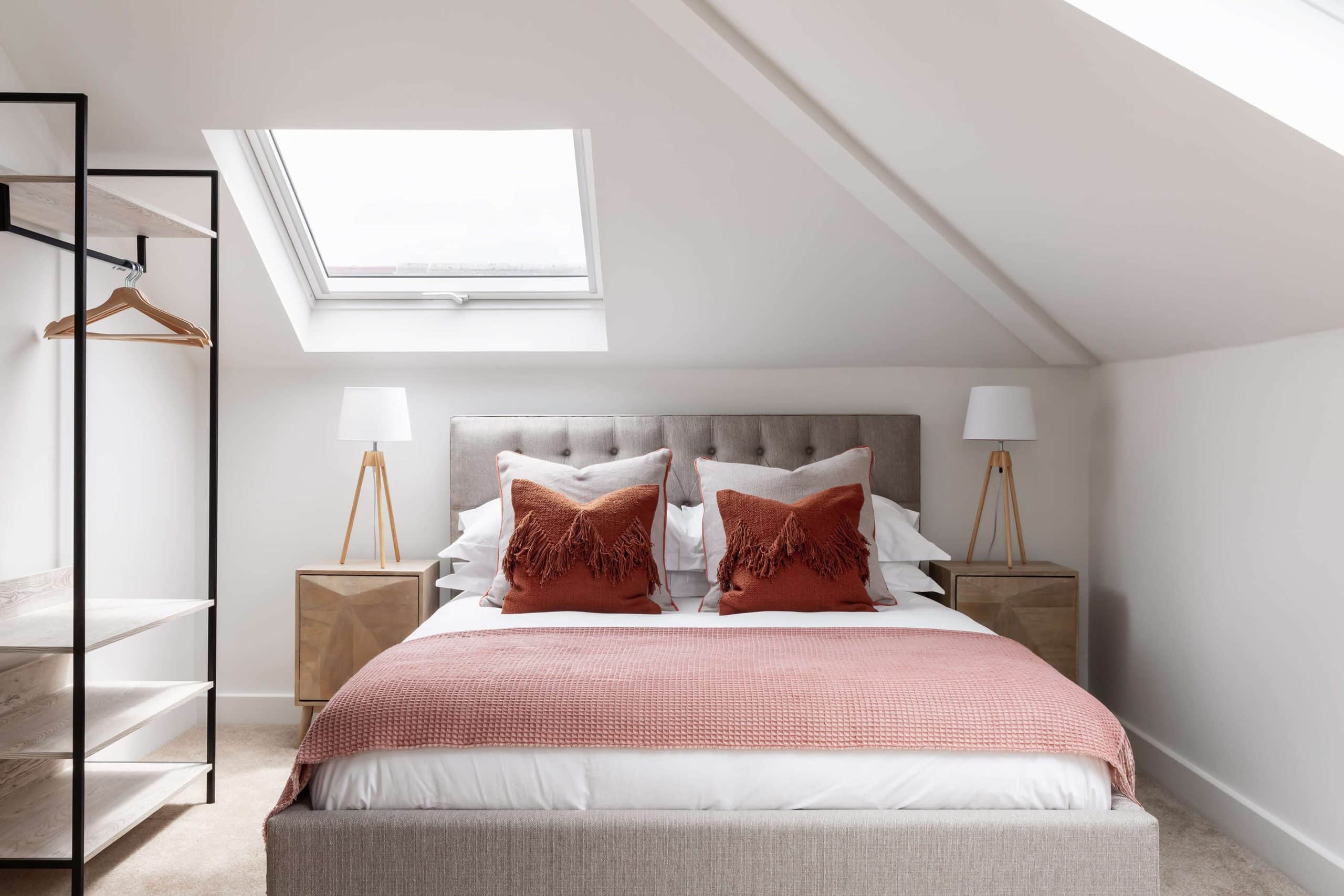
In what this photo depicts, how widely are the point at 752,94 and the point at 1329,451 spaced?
1.72m

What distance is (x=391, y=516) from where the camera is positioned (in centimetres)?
337

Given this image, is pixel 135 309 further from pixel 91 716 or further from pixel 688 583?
pixel 688 583

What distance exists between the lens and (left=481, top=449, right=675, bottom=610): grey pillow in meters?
2.87

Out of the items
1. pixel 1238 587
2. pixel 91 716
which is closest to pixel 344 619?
pixel 91 716

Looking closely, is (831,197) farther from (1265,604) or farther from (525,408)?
(1265,604)

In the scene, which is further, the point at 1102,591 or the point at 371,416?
the point at 1102,591

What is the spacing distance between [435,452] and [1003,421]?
2.15 metres

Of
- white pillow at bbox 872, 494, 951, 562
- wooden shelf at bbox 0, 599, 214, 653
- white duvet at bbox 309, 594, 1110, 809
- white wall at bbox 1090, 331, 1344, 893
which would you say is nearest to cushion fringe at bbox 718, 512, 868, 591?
white pillow at bbox 872, 494, 951, 562

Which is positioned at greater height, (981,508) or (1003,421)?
(1003,421)

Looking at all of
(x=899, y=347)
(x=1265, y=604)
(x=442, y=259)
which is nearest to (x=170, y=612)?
(x=442, y=259)

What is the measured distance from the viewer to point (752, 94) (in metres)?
2.56

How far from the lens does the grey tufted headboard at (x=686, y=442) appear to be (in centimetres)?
351

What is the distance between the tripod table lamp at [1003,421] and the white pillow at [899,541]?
0.31m

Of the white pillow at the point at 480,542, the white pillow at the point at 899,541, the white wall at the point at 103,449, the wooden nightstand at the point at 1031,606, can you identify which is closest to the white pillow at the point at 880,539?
the white pillow at the point at 899,541
